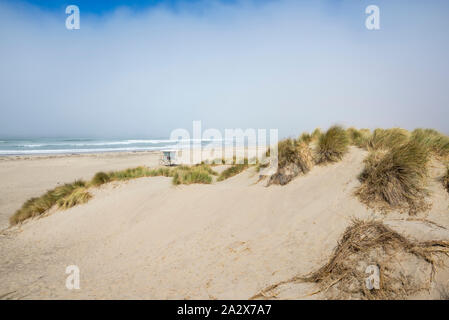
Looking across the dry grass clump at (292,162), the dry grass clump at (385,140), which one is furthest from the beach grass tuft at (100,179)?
the dry grass clump at (385,140)

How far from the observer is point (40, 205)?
8.51m

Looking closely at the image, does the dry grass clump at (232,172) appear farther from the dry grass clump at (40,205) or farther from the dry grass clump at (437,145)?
the dry grass clump at (437,145)

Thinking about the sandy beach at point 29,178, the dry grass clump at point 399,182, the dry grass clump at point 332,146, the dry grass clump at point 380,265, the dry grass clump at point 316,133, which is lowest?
the sandy beach at point 29,178

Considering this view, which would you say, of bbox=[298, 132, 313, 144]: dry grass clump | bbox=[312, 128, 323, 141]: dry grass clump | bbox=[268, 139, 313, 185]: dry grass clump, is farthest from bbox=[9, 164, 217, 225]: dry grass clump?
bbox=[312, 128, 323, 141]: dry grass clump

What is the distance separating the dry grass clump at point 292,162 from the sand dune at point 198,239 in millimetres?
241

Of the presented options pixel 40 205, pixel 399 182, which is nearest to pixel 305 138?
pixel 399 182

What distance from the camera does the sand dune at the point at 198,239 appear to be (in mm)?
3625

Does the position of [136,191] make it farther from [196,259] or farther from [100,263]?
[196,259]

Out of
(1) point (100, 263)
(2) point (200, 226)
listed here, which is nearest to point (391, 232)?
(2) point (200, 226)

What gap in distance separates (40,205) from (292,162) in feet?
26.5

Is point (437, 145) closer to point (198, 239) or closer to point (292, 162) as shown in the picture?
point (292, 162)

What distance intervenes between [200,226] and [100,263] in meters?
1.98

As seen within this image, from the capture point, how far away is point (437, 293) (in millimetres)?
2551

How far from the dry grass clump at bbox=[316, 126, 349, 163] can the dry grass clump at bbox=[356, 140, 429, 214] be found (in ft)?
4.59
